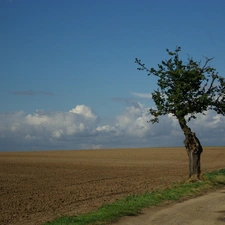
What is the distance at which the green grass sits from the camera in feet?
46.4

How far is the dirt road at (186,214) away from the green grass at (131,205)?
Answer: 0.50 m

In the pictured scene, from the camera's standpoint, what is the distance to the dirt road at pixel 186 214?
1409 centimetres

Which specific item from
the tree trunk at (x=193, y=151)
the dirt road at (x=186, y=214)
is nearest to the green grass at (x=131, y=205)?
the dirt road at (x=186, y=214)

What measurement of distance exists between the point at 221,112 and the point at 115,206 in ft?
42.6

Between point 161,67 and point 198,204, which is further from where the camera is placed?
point 161,67

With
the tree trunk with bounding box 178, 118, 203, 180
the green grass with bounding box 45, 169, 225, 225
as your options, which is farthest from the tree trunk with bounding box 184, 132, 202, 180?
the green grass with bounding box 45, 169, 225, 225

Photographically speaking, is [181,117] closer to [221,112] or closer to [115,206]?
[221,112]

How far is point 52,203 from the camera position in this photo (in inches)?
805

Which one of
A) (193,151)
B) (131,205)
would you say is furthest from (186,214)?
(193,151)

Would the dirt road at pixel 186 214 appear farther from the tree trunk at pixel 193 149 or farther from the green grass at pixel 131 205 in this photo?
the tree trunk at pixel 193 149

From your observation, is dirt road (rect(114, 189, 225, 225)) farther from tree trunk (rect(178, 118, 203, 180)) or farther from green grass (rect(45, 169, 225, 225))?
tree trunk (rect(178, 118, 203, 180))

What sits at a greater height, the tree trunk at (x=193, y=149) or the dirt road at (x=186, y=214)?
the tree trunk at (x=193, y=149)

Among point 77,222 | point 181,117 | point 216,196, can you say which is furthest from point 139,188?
point 77,222

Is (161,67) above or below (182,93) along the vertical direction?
above
